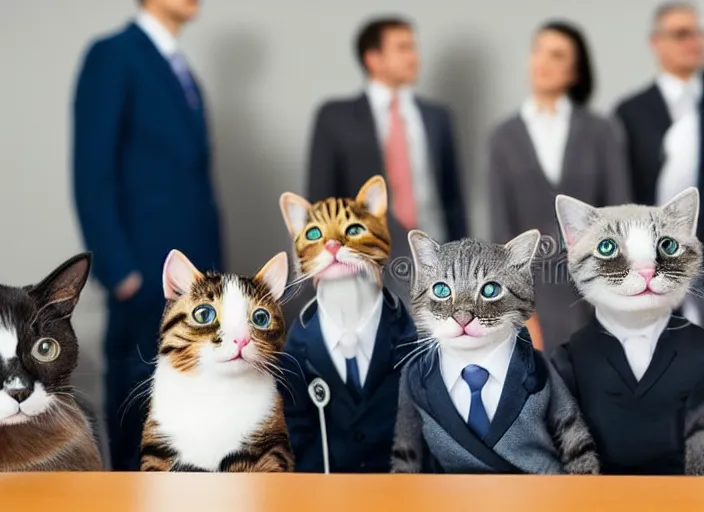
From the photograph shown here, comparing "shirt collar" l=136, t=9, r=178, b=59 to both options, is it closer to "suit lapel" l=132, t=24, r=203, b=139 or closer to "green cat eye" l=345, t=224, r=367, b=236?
"suit lapel" l=132, t=24, r=203, b=139

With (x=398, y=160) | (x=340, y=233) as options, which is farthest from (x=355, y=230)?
(x=398, y=160)

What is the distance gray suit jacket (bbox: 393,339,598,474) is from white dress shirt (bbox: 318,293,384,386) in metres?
0.05

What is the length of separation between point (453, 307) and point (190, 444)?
0.23 metres

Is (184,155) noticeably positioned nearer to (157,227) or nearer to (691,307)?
(157,227)

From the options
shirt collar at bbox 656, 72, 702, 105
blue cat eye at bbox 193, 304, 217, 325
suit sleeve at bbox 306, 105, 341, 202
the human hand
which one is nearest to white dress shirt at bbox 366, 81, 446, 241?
suit sleeve at bbox 306, 105, 341, 202

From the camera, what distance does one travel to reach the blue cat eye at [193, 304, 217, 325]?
69cm

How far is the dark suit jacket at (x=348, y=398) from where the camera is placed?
0.74m

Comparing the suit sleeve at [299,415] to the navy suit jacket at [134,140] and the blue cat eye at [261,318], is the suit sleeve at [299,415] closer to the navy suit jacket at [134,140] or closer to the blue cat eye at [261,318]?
the blue cat eye at [261,318]

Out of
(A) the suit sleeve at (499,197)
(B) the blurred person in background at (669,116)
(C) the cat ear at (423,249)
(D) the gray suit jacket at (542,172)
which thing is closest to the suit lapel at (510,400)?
(C) the cat ear at (423,249)

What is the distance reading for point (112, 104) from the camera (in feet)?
5.02

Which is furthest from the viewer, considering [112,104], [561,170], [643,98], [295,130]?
[295,130]

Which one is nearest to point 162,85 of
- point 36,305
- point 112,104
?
point 112,104

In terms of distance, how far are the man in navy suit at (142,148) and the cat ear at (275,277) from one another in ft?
1.68

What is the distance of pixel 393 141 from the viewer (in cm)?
181
